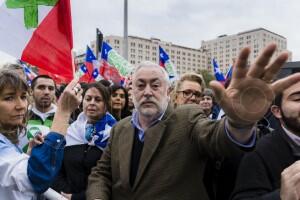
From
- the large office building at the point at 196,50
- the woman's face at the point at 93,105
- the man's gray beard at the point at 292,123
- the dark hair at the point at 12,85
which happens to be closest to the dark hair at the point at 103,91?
the woman's face at the point at 93,105

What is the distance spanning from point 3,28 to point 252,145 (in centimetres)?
237

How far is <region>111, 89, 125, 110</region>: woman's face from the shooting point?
16.1 feet

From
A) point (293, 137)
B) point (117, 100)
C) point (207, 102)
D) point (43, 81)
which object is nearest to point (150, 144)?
point (293, 137)

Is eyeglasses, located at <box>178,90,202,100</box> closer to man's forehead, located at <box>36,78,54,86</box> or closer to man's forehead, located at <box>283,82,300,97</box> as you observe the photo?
man's forehead, located at <box>36,78,54,86</box>

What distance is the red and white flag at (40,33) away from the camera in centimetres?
319

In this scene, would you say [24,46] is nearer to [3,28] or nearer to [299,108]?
[3,28]

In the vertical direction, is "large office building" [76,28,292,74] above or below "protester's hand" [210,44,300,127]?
above

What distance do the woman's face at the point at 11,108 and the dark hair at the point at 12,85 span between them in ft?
0.06

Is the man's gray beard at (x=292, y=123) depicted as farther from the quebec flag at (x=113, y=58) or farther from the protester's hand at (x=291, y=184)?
the quebec flag at (x=113, y=58)

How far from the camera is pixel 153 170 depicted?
2387 millimetres

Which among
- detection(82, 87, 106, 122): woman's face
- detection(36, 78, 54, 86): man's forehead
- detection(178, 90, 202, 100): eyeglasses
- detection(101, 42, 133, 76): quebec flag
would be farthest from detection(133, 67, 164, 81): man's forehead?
detection(101, 42, 133, 76): quebec flag

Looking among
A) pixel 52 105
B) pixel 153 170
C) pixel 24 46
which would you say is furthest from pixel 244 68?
pixel 52 105

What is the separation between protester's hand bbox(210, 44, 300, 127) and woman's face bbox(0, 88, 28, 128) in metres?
1.04

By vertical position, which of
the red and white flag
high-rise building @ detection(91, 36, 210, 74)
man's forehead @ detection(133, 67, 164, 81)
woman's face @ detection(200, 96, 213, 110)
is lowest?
woman's face @ detection(200, 96, 213, 110)
